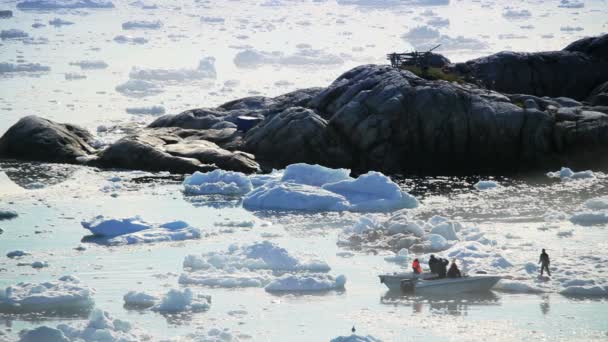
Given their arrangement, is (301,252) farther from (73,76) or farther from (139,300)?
(73,76)

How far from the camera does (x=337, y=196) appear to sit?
35.6 metres

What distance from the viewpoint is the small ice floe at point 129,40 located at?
73688 mm

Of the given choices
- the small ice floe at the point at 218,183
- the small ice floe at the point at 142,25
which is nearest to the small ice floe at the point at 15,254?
the small ice floe at the point at 218,183

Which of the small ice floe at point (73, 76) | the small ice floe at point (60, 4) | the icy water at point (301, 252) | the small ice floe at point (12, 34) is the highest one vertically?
the small ice floe at point (60, 4)

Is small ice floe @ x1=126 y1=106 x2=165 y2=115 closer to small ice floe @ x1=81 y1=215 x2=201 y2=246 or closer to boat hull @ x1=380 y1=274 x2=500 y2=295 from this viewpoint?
small ice floe @ x1=81 y1=215 x2=201 y2=246

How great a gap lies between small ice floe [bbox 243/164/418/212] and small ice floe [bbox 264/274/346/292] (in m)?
8.50

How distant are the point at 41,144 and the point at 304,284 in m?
19.7

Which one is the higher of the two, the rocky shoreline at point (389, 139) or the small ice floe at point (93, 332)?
the rocky shoreline at point (389, 139)

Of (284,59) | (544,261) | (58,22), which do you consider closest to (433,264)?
(544,261)

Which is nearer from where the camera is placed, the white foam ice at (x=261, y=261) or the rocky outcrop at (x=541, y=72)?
the white foam ice at (x=261, y=261)

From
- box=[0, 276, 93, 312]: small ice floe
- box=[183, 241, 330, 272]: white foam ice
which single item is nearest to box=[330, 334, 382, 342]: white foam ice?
box=[0, 276, 93, 312]: small ice floe

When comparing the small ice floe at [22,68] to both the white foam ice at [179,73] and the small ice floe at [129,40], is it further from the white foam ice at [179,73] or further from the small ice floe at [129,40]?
the small ice floe at [129,40]

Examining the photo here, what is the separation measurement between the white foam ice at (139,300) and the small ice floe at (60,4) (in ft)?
206

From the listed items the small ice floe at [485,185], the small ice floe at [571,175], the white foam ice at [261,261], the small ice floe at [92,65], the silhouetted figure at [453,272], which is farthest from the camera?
the small ice floe at [92,65]
